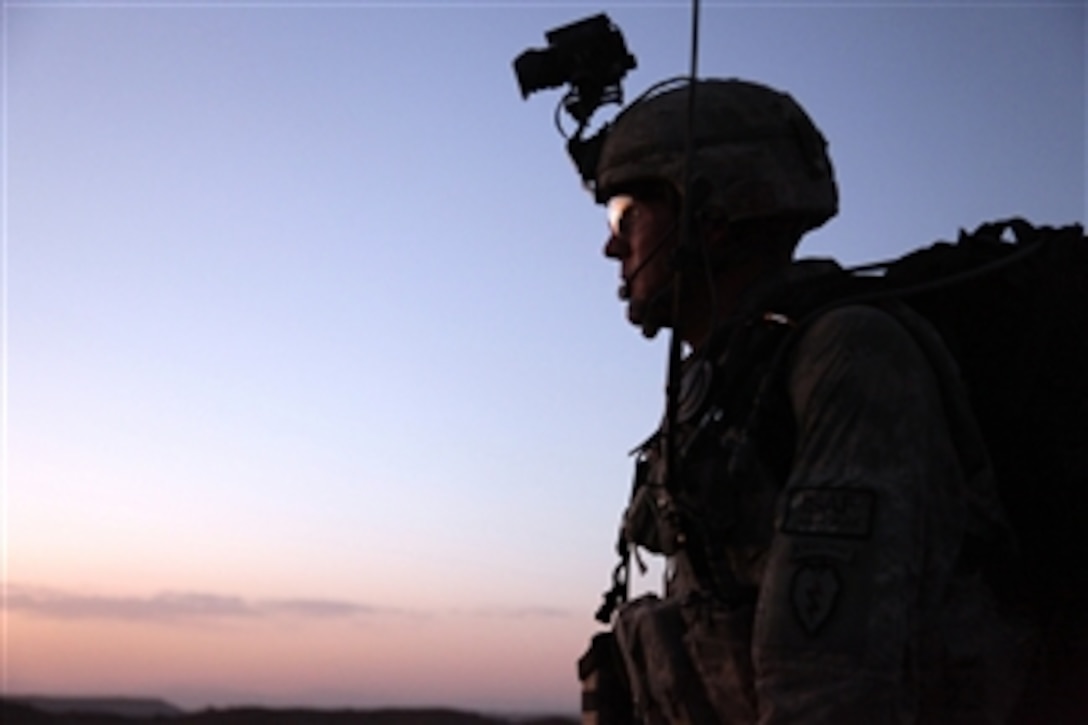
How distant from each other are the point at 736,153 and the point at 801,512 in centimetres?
154

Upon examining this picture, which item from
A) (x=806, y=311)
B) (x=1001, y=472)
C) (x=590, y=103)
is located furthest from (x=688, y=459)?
(x=590, y=103)

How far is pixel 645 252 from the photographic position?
5.43m

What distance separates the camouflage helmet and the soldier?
0.01 meters

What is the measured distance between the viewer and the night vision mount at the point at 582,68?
6105 mm

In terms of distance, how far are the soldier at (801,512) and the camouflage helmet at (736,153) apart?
0.01 m

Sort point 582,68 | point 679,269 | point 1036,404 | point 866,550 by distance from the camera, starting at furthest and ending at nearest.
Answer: point 582,68
point 679,269
point 1036,404
point 866,550

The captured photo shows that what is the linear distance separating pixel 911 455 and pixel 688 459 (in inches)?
25.4

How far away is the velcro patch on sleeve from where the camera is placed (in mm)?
4191

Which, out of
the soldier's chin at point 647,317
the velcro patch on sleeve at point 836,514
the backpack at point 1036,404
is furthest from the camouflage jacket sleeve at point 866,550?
the soldier's chin at point 647,317

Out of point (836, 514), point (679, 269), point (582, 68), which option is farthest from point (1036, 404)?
point (582, 68)

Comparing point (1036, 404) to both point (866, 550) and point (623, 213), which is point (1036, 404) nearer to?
point (866, 550)

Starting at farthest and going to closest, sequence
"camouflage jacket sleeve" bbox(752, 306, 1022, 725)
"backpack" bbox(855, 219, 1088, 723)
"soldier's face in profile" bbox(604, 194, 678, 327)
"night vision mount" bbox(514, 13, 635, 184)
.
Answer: "night vision mount" bbox(514, 13, 635, 184)
"soldier's face in profile" bbox(604, 194, 678, 327)
"backpack" bbox(855, 219, 1088, 723)
"camouflage jacket sleeve" bbox(752, 306, 1022, 725)

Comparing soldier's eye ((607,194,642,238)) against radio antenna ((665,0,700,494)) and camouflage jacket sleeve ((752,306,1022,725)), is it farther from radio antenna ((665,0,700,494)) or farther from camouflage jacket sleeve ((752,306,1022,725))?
camouflage jacket sleeve ((752,306,1022,725))

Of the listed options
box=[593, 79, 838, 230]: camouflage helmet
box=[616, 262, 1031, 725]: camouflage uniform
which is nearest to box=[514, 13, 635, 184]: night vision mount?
box=[593, 79, 838, 230]: camouflage helmet
